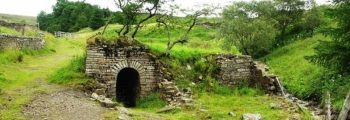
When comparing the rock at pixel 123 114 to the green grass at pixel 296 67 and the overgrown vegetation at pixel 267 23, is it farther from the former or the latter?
the overgrown vegetation at pixel 267 23

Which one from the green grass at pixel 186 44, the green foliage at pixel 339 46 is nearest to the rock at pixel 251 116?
the green foliage at pixel 339 46

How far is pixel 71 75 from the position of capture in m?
20.8

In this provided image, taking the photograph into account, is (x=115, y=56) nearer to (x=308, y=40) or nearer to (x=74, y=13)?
(x=308, y=40)

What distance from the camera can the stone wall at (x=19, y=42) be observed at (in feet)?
82.4

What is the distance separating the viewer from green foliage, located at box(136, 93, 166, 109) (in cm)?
2053

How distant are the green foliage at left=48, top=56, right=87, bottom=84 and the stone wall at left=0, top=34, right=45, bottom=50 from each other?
497 centimetres

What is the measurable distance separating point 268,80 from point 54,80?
9608mm

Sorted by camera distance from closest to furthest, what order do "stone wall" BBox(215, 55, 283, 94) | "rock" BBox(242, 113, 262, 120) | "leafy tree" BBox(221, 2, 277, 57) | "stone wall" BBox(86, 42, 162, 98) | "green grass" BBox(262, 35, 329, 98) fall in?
"rock" BBox(242, 113, 262, 120) < "stone wall" BBox(86, 42, 162, 98) < "stone wall" BBox(215, 55, 283, 94) < "green grass" BBox(262, 35, 329, 98) < "leafy tree" BBox(221, 2, 277, 57)

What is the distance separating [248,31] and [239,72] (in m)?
12.2

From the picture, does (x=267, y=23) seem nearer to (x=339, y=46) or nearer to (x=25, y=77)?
(x=25, y=77)

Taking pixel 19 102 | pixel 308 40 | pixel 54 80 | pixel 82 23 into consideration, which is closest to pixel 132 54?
pixel 54 80

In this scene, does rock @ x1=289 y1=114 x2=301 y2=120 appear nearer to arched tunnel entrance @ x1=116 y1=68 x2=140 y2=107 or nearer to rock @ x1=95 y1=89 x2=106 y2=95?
arched tunnel entrance @ x1=116 y1=68 x2=140 y2=107

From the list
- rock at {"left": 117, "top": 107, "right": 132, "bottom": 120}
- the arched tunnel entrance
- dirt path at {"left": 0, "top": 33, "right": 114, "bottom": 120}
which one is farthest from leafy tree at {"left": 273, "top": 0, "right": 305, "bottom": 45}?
rock at {"left": 117, "top": 107, "right": 132, "bottom": 120}

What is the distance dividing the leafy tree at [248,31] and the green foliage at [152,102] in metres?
14.8
